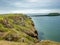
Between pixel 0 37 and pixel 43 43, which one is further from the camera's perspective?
pixel 0 37

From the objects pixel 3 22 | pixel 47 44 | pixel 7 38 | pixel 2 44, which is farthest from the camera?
pixel 3 22

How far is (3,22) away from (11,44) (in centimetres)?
4260

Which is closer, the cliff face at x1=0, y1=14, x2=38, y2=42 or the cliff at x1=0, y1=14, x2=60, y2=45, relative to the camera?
the cliff at x1=0, y1=14, x2=60, y2=45

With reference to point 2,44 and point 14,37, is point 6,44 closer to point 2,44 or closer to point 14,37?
point 2,44

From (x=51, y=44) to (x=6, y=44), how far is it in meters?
9.09

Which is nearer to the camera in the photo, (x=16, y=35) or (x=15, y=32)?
(x=16, y=35)

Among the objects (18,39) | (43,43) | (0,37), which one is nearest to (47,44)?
(43,43)

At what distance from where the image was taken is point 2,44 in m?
32.9

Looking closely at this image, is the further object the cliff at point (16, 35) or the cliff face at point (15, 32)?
the cliff face at point (15, 32)

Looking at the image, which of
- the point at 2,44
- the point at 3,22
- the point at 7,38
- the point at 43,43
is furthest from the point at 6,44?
the point at 3,22

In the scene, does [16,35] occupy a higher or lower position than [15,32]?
higher

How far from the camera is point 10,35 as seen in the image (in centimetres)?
4619

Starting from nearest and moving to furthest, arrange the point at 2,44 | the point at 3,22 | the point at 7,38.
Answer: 1. the point at 2,44
2. the point at 7,38
3. the point at 3,22

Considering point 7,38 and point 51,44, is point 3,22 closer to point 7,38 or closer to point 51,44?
point 7,38
